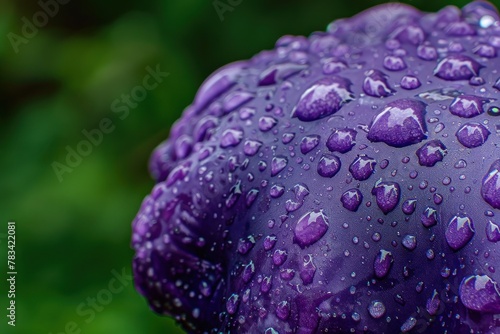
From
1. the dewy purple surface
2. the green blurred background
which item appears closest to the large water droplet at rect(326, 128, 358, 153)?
the dewy purple surface

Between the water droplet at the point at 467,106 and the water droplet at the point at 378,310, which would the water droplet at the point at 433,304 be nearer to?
the water droplet at the point at 378,310

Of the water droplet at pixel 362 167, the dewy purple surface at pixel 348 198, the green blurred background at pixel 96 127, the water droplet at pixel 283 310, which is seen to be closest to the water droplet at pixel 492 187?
the dewy purple surface at pixel 348 198

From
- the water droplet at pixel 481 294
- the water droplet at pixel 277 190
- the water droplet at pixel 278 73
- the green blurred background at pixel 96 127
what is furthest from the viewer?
the green blurred background at pixel 96 127

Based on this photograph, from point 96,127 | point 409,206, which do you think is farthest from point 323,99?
point 96,127

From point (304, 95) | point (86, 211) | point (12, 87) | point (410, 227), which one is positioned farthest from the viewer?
point (12, 87)

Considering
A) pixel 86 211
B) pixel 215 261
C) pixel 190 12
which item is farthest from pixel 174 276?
pixel 190 12

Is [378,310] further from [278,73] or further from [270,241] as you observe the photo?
[278,73]

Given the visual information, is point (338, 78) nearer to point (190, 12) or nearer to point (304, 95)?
point (304, 95)
